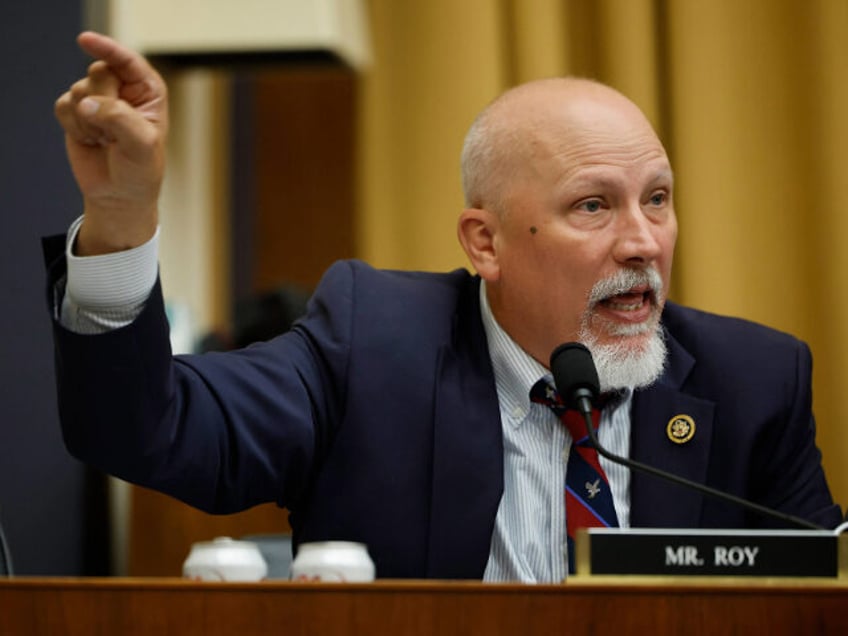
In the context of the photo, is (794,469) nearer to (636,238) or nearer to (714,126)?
(636,238)

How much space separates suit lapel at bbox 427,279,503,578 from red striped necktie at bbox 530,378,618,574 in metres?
0.11

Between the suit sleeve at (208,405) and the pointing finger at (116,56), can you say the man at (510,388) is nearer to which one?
the suit sleeve at (208,405)

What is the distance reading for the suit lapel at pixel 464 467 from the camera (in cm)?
169

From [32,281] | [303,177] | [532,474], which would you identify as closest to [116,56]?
[532,474]

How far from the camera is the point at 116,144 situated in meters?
1.28

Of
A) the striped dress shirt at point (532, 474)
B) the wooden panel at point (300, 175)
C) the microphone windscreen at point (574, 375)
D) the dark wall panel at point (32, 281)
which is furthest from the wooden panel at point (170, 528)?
the microphone windscreen at point (574, 375)

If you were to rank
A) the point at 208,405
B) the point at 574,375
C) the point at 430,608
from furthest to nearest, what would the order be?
the point at 208,405
the point at 574,375
the point at 430,608

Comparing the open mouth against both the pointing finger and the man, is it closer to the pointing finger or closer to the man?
the man

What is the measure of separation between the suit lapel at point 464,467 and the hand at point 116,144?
0.61m

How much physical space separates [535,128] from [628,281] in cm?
31

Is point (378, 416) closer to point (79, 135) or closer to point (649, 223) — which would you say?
point (649, 223)

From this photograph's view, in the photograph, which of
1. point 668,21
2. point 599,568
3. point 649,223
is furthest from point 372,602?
point 668,21

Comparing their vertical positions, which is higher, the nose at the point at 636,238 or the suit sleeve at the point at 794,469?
the nose at the point at 636,238

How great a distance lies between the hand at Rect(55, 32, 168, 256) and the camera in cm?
127
